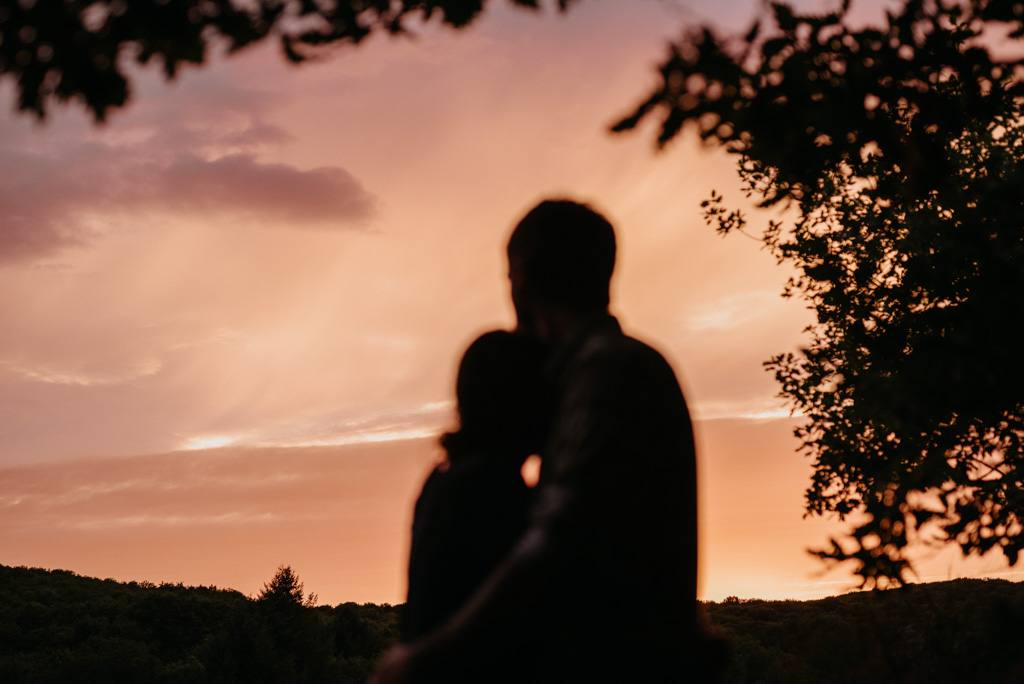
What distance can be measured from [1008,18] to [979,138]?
1369 cm

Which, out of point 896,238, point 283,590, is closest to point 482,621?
point 896,238

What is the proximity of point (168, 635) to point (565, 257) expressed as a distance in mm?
126683

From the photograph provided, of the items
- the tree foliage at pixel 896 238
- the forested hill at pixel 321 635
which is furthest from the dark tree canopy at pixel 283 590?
the tree foliage at pixel 896 238

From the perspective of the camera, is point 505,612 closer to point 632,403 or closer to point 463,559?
point 463,559

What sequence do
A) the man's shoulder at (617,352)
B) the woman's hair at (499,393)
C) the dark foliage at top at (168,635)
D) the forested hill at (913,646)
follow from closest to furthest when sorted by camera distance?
the man's shoulder at (617,352)
the woman's hair at (499,393)
the forested hill at (913,646)
the dark foliage at top at (168,635)

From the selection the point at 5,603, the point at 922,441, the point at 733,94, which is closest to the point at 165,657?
the point at 5,603

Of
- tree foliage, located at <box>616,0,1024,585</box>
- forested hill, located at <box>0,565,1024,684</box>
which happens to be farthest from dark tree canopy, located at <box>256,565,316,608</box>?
tree foliage, located at <box>616,0,1024,585</box>

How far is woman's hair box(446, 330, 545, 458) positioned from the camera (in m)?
2.54

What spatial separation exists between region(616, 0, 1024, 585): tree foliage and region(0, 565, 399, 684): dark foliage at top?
130 ft

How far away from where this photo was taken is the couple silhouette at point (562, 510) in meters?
2.13

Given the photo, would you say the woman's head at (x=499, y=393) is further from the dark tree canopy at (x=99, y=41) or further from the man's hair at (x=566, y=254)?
the dark tree canopy at (x=99, y=41)

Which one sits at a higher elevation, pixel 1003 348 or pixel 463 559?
pixel 1003 348

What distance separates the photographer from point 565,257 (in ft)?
8.75

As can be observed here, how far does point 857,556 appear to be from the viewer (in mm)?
11117
